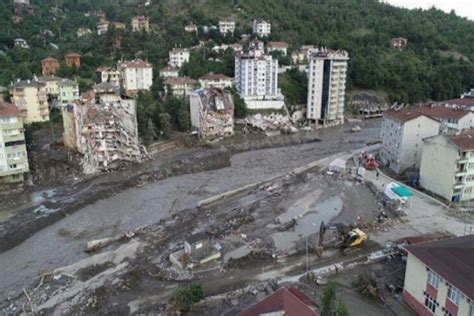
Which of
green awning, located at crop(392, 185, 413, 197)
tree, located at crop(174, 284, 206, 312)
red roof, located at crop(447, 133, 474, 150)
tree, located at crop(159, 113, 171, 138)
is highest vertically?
red roof, located at crop(447, 133, 474, 150)

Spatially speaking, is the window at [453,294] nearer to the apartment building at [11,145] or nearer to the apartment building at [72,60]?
the apartment building at [11,145]

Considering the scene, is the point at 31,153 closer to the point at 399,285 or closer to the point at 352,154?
the point at 352,154

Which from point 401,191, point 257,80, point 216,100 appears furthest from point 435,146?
point 257,80

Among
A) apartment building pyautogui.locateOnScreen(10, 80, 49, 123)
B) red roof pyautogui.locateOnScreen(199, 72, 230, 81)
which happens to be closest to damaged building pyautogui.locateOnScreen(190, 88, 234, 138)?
red roof pyautogui.locateOnScreen(199, 72, 230, 81)

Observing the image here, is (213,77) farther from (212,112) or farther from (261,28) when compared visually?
(261,28)

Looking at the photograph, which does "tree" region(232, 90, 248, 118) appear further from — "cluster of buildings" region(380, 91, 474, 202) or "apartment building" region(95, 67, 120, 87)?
"cluster of buildings" region(380, 91, 474, 202)

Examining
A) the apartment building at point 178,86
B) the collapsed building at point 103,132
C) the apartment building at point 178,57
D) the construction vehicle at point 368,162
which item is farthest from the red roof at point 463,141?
the apartment building at point 178,57
